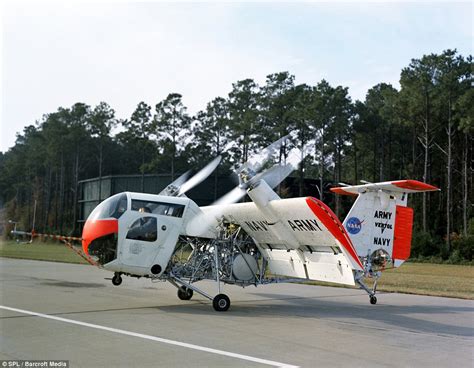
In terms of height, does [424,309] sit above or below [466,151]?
below

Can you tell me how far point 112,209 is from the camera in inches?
529

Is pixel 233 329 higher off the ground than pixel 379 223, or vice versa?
pixel 379 223

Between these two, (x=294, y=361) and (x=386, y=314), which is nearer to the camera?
(x=294, y=361)

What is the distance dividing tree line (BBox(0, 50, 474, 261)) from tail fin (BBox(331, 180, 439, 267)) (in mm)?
34260

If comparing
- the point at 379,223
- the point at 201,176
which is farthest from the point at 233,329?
the point at 379,223

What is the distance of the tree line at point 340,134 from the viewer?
51812 mm

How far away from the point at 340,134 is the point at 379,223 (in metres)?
45.6

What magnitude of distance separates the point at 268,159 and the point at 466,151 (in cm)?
4931

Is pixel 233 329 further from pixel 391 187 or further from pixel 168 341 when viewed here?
pixel 391 187

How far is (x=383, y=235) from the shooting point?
49.9 ft

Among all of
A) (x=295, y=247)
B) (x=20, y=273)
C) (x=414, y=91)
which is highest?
(x=414, y=91)

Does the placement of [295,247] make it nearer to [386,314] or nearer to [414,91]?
[386,314]

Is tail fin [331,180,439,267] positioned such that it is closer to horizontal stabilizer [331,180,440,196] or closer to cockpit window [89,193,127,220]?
horizontal stabilizer [331,180,440,196]

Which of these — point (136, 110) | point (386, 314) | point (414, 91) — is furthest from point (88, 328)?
point (136, 110)
